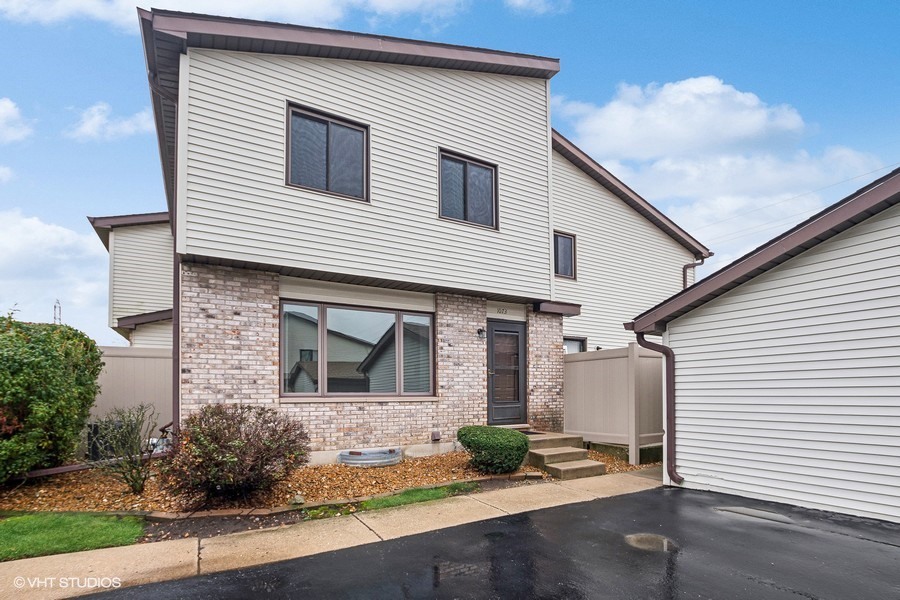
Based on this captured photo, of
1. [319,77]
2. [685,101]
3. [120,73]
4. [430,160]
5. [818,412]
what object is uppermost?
[685,101]

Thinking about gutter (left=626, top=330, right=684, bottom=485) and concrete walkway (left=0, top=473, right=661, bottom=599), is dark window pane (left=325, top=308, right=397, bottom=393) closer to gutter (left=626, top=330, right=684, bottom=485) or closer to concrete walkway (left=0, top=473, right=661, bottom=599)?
concrete walkway (left=0, top=473, right=661, bottom=599)

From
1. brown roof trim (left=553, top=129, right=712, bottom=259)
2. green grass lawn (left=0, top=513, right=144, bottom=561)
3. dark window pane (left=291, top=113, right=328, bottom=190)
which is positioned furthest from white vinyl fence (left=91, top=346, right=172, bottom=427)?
brown roof trim (left=553, top=129, right=712, bottom=259)

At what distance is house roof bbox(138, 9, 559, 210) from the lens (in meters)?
7.58

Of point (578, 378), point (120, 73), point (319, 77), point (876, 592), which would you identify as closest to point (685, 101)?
point (578, 378)

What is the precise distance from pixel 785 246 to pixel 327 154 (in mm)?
7083

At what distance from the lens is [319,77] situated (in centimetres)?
882

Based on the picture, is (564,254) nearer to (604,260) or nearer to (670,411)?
(604,260)

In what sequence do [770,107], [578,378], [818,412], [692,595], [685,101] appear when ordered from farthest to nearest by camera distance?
[770,107] < [685,101] < [578,378] < [818,412] < [692,595]

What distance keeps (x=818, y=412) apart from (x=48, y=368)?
999cm

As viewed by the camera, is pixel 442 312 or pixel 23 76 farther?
pixel 23 76

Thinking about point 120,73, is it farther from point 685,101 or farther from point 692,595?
point 685,101

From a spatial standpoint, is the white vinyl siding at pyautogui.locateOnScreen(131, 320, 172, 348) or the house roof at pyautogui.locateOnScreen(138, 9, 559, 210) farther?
the white vinyl siding at pyautogui.locateOnScreen(131, 320, 172, 348)

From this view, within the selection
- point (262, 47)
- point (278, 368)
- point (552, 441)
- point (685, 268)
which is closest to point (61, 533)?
point (278, 368)

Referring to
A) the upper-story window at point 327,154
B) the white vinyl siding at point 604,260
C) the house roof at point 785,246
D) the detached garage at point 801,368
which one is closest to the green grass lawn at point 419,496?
the detached garage at point 801,368
